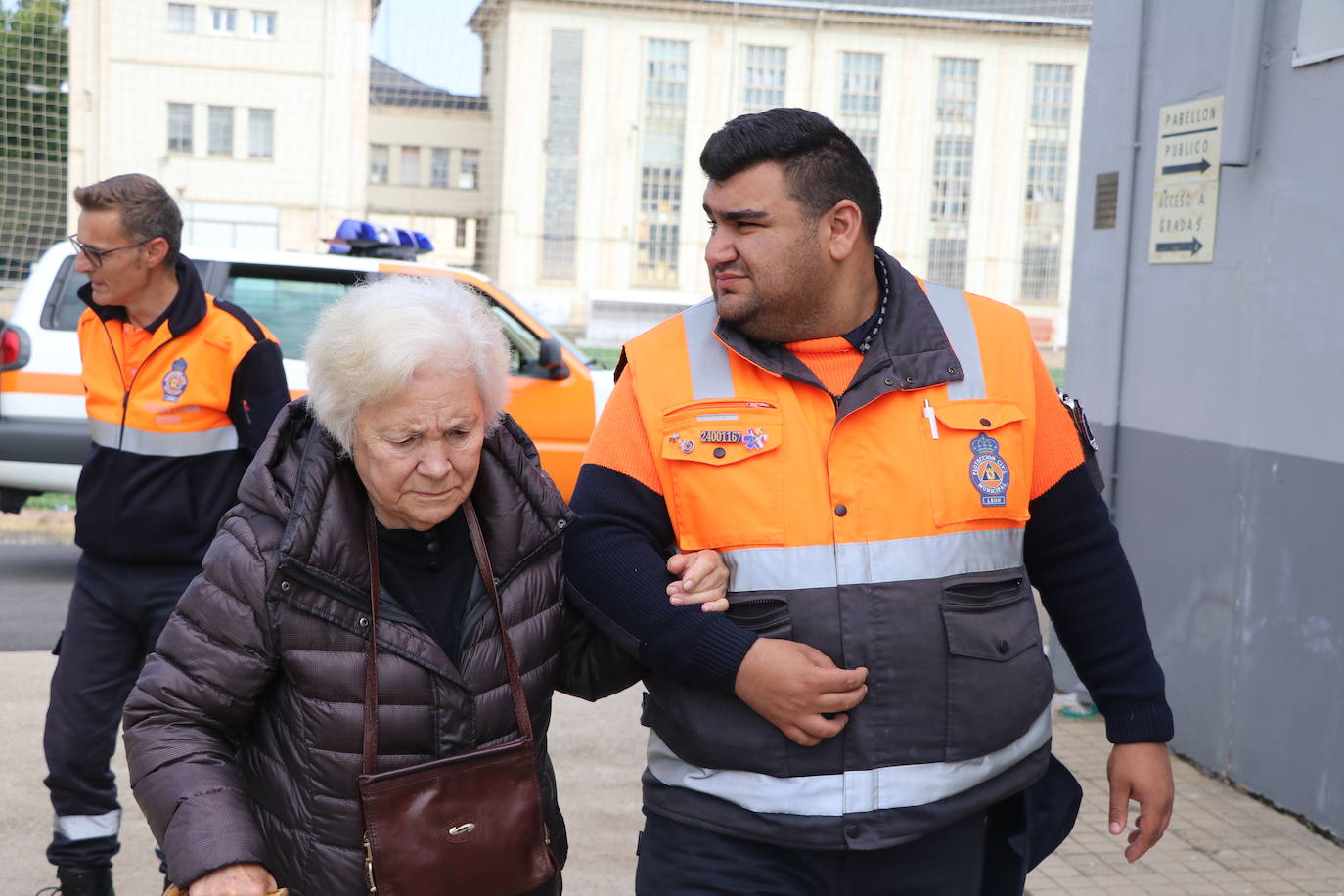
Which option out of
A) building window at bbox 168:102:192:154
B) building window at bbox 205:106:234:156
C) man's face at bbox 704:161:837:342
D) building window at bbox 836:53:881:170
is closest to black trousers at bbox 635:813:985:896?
man's face at bbox 704:161:837:342

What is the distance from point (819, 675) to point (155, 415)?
2.29m

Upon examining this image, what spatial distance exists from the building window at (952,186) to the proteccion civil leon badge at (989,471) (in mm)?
51709

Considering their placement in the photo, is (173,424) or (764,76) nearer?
(173,424)

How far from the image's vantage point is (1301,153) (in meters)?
4.78

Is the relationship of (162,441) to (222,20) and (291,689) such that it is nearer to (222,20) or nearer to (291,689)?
(291,689)

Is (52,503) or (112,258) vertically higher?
(112,258)

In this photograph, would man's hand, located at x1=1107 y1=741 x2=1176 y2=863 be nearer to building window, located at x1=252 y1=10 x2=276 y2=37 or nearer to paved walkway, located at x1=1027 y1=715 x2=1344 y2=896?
paved walkway, located at x1=1027 y1=715 x2=1344 y2=896

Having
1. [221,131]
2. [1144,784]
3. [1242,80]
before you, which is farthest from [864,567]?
[221,131]

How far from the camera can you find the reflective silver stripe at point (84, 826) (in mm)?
3725

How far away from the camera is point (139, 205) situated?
3852 millimetres

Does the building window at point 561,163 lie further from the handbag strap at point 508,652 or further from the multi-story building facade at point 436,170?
the handbag strap at point 508,652

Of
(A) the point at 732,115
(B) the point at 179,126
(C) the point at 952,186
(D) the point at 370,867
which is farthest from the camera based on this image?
(C) the point at 952,186

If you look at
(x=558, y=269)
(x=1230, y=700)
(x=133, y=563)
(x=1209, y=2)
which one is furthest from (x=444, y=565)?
(x=558, y=269)

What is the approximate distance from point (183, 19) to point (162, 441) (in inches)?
1144
